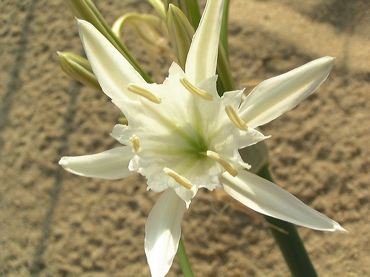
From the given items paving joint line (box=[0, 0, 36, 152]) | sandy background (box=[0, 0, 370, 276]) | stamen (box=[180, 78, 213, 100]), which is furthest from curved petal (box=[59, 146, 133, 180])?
paving joint line (box=[0, 0, 36, 152])

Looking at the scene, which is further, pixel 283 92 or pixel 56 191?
pixel 56 191

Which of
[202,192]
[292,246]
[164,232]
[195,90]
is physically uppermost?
[195,90]

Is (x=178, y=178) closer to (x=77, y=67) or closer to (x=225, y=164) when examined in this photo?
(x=225, y=164)

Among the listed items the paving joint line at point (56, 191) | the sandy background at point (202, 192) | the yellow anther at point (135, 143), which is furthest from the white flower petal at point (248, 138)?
the paving joint line at point (56, 191)

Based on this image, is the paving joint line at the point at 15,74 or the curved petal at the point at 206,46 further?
the paving joint line at the point at 15,74

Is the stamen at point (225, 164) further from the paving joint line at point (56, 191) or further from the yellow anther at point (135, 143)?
the paving joint line at point (56, 191)

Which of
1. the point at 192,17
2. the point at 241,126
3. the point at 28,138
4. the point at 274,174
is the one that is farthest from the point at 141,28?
the point at 28,138

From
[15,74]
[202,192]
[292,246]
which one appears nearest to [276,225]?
[292,246]
